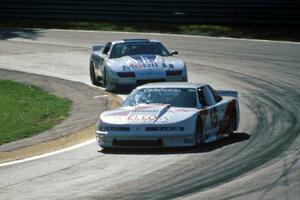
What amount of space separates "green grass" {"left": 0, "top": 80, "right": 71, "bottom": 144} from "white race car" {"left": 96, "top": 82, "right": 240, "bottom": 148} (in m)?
1.89

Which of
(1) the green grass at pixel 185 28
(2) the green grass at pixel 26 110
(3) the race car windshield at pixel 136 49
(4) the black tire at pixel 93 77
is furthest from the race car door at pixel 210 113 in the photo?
(1) the green grass at pixel 185 28

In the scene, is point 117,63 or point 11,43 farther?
point 11,43

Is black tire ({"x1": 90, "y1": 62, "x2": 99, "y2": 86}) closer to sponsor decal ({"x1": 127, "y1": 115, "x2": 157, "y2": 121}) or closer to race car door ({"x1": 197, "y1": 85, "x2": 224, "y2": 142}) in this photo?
race car door ({"x1": 197, "y1": 85, "x2": 224, "y2": 142})

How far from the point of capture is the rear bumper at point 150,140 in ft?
45.2

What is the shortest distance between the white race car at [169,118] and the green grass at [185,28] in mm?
18556

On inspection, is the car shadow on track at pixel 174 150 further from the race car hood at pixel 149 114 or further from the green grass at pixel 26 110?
the green grass at pixel 26 110

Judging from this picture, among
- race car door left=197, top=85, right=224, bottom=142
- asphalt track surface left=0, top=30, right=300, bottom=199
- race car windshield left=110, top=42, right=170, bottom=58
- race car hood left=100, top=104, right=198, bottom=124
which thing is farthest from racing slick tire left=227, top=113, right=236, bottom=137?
race car windshield left=110, top=42, right=170, bottom=58

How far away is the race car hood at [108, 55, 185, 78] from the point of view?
22.1 metres

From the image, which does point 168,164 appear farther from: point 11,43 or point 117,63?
point 11,43

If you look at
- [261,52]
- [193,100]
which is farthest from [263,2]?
[193,100]

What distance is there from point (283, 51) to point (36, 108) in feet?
45.2

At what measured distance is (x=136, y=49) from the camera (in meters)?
23.6

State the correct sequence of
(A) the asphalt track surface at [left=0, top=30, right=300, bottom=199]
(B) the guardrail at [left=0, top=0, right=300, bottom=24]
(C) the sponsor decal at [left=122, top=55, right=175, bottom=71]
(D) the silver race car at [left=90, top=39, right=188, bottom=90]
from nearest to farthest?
(A) the asphalt track surface at [left=0, top=30, right=300, bottom=199] < (D) the silver race car at [left=90, top=39, right=188, bottom=90] < (C) the sponsor decal at [left=122, top=55, right=175, bottom=71] < (B) the guardrail at [left=0, top=0, right=300, bottom=24]

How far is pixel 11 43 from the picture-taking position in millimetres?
34875
